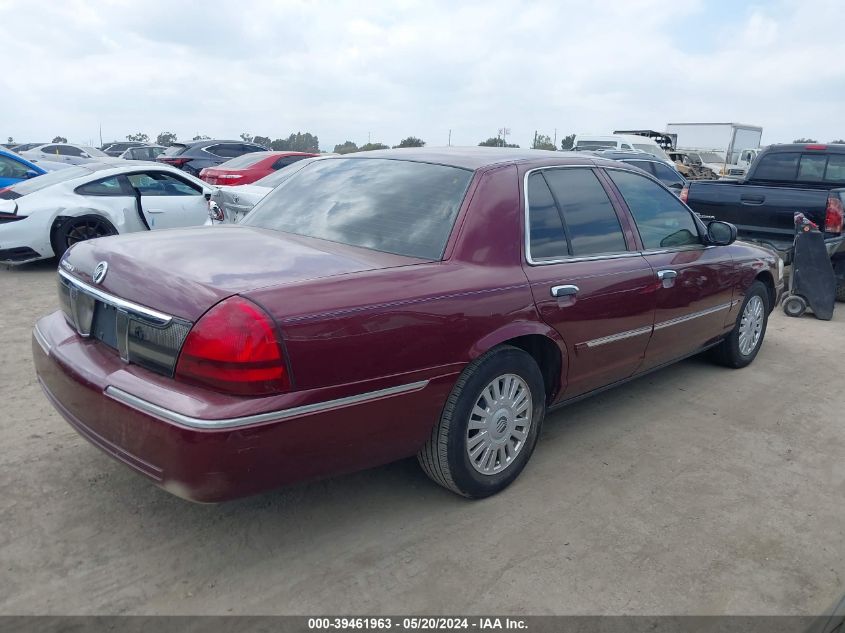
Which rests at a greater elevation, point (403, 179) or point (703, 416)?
point (403, 179)

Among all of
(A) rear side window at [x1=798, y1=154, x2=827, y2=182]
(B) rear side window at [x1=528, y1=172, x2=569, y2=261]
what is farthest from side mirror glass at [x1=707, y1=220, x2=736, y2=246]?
(A) rear side window at [x1=798, y1=154, x2=827, y2=182]

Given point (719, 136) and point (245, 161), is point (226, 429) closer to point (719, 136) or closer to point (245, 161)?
point (245, 161)

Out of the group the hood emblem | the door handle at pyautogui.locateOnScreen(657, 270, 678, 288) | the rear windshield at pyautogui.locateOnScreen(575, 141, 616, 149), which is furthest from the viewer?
the rear windshield at pyautogui.locateOnScreen(575, 141, 616, 149)

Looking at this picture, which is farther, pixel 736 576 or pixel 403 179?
pixel 403 179

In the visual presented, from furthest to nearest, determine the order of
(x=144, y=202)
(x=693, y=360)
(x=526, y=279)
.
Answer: (x=144, y=202) < (x=693, y=360) < (x=526, y=279)

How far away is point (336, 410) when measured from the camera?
249cm

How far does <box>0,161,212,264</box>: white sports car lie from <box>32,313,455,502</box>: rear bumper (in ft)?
18.4

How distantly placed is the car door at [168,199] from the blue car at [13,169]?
3704 mm

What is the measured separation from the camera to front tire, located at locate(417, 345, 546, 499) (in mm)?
2936

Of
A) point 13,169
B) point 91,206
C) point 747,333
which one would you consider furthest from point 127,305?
point 13,169

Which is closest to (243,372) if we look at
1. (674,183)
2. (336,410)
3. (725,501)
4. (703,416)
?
(336,410)

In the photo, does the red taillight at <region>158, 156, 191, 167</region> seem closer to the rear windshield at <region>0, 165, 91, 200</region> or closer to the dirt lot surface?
the rear windshield at <region>0, 165, 91, 200</region>

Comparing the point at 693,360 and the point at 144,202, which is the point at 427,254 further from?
the point at 144,202
